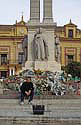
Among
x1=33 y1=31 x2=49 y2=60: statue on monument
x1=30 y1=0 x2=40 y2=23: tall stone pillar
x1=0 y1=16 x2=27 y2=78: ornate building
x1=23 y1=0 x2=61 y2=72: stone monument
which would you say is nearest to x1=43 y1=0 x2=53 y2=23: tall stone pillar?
x1=23 y1=0 x2=61 y2=72: stone monument

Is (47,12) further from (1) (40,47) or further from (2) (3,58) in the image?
(2) (3,58)

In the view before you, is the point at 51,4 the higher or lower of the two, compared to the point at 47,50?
higher

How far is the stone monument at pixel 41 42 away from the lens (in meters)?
20.9

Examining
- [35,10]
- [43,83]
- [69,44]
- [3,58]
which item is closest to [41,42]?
[35,10]

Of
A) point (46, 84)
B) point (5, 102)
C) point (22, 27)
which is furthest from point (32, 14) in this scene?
point (22, 27)

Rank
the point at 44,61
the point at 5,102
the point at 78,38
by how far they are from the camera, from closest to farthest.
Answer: the point at 5,102
the point at 44,61
the point at 78,38

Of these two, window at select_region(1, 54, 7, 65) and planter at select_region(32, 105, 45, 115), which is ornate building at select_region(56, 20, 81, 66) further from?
planter at select_region(32, 105, 45, 115)

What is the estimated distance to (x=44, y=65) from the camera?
2103 cm

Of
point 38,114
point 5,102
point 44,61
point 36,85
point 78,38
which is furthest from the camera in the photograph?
point 78,38

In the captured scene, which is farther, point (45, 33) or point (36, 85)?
point (45, 33)

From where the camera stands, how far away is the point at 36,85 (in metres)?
16.8

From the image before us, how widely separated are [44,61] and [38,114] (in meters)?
10.3

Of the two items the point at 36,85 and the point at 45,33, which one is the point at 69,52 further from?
the point at 36,85

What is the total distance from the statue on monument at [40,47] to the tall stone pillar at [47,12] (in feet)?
4.02
